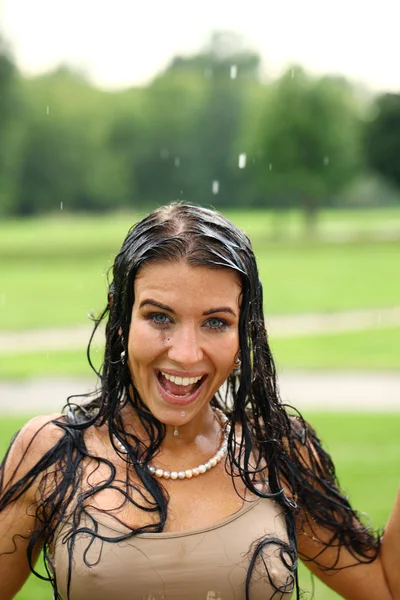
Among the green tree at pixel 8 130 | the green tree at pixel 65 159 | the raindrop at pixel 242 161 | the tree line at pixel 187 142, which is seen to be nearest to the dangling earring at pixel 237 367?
the tree line at pixel 187 142

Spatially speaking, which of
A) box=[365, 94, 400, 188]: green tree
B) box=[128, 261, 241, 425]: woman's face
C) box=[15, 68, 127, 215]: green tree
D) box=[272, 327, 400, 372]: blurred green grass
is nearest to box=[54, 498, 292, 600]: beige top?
box=[128, 261, 241, 425]: woman's face

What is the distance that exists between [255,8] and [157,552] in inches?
2416

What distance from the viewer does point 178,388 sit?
192cm

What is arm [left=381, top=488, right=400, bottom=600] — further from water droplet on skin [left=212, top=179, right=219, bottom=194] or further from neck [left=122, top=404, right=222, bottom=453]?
water droplet on skin [left=212, top=179, right=219, bottom=194]

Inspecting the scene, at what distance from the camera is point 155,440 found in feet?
6.70

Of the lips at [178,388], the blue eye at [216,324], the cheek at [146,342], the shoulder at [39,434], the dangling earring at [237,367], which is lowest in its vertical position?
the shoulder at [39,434]

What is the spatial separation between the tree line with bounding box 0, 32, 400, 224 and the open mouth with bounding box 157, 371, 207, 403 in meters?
42.5

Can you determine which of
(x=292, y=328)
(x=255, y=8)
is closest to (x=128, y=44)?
(x=255, y=8)

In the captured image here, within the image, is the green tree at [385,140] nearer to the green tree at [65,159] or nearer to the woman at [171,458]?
the green tree at [65,159]

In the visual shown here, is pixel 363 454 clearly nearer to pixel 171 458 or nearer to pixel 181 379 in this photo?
pixel 171 458

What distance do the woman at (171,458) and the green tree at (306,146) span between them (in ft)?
145

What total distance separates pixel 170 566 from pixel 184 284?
553 millimetres

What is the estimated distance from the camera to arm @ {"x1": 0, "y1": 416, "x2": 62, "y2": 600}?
196 cm

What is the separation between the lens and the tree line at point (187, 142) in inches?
1836
